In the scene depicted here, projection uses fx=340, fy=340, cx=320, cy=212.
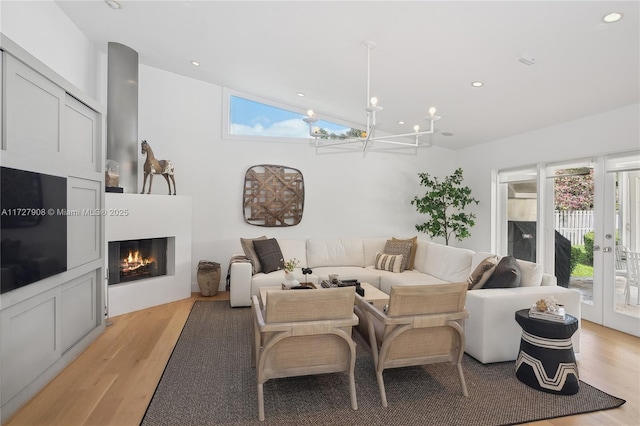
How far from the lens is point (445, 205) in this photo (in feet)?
19.2

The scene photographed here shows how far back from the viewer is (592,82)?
3297 millimetres

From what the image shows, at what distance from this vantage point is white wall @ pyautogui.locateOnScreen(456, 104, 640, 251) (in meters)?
3.68

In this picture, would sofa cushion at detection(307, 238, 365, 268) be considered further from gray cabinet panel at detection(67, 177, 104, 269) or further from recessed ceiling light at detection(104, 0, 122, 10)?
recessed ceiling light at detection(104, 0, 122, 10)

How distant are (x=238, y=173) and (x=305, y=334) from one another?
3970mm

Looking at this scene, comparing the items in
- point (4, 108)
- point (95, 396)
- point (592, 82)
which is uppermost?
point (592, 82)

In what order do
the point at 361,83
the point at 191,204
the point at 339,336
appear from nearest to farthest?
the point at 339,336, the point at 361,83, the point at 191,204

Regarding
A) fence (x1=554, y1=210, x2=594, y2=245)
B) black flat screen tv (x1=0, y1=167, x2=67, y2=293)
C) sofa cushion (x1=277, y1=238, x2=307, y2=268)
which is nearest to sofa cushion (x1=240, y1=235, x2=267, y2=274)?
sofa cushion (x1=277, y1=238, x2=307, y2=268)

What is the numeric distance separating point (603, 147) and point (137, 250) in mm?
5920

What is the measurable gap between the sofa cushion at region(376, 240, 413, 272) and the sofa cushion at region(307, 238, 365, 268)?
1.50 ft

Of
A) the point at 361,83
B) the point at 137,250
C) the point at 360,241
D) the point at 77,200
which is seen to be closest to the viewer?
the point at 77,200

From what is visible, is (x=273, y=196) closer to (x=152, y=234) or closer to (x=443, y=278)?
(x=152, y=234)

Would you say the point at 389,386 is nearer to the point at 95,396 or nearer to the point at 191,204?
the point at 95,396

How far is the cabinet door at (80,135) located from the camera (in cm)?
289

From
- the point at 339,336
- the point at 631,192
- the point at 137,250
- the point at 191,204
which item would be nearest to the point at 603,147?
the point at 631,192
